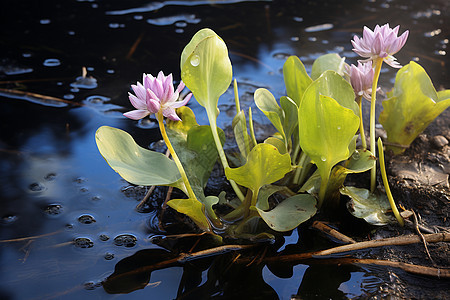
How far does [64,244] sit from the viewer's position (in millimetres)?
944

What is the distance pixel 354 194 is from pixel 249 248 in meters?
0.27

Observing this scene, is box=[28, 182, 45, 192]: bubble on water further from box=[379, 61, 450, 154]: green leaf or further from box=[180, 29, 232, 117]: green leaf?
box=[379, 61, 450, 154]: green leaf

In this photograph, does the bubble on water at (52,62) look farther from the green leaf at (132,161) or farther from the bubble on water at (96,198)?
the green leaf at (132,161)

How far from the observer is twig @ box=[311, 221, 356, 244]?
942mm

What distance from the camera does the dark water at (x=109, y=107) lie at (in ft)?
2.85

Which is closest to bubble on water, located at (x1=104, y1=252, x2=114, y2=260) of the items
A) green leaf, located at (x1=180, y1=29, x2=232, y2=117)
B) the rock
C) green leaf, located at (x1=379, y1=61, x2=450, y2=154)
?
green leaf, located at (x1=180, y1=29, x2=232, y2=117)

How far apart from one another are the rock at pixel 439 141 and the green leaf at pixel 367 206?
0.33 meters

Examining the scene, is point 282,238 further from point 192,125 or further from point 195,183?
point 192,125

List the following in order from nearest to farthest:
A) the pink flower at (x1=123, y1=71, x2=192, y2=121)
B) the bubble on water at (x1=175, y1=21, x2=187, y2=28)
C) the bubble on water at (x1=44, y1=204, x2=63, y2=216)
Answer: the pink flower at (x1=123, y1=71, x2=192, y2=121)
the bubble on water at (x1=44, y1=204, x2=63, y2=216)
the bubble on water at (x1=175, y1=21, x2=187, y2=28)

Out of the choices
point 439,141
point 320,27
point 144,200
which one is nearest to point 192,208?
point 144,200

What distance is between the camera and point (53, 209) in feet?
3.40

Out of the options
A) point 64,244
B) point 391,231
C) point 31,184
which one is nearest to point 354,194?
point 391,231

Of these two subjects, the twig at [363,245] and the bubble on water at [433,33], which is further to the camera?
the bubble on water at [433,33]

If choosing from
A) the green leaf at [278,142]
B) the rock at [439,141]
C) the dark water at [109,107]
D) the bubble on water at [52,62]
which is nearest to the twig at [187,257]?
the dark water at [109,107]
